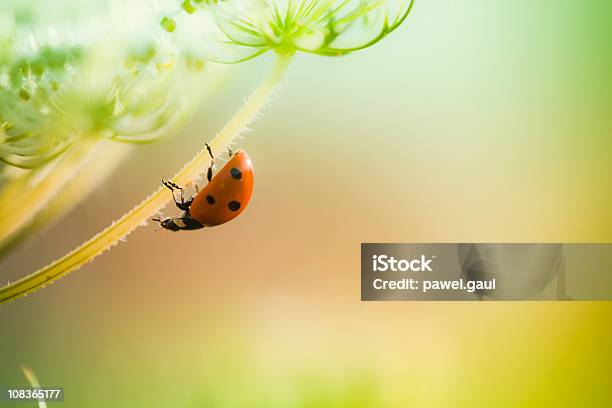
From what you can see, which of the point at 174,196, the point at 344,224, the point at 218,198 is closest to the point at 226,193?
the point at 218,198

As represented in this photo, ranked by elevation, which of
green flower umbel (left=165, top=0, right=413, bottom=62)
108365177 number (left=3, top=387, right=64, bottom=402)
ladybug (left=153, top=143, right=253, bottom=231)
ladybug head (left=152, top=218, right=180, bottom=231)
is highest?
green flower umbel (left=165, top=0, right=413, bottom=62)

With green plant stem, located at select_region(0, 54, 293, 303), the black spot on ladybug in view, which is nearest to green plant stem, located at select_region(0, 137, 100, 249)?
green plant stem, located at select_region(0, 54, 293, 303)

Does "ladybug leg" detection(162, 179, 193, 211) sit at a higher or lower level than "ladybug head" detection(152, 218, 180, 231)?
higher

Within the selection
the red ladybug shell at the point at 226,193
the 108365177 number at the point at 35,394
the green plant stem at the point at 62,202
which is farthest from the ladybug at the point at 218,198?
the 108365177 number at the point at 35,394

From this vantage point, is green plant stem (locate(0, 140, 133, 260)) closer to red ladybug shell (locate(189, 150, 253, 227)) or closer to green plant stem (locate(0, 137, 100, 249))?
green plant stem (locate(0, 137, 100, 249))

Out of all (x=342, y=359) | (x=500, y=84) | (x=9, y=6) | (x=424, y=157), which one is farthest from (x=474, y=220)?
(x=9, y=6)
